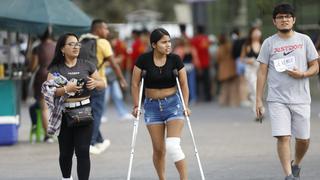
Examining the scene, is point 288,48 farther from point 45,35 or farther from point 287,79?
point 45,35

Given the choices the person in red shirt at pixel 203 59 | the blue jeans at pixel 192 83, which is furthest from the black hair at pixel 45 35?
the person in red shirt at pixel 203 59

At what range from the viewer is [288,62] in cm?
915

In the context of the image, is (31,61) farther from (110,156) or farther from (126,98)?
(126,98)

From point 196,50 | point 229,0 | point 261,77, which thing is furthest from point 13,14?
point 229,0

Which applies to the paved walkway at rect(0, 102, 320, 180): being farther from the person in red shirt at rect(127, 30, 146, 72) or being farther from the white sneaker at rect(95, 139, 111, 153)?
the person in red shirt at rect(127, 30, 146, 72)

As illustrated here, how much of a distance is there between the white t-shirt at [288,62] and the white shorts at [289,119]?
63 mm

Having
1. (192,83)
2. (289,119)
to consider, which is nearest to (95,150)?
(289,119)

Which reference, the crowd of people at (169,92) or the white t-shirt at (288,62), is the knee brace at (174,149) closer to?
the crowd of people at (169,92)

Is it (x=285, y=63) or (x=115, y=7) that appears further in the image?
(x=115, y=7)

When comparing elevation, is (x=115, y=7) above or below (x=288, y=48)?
below

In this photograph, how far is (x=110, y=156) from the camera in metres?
12.4

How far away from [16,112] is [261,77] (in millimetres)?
5365

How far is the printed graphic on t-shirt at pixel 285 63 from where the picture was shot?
30.0 feet

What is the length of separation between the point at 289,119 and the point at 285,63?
59cm
